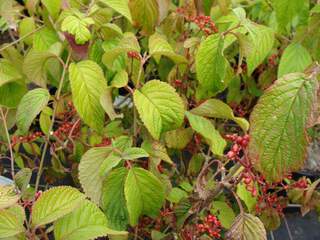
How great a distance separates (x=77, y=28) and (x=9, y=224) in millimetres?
380

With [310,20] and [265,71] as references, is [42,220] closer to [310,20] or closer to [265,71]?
[310,20]

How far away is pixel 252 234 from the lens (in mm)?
743

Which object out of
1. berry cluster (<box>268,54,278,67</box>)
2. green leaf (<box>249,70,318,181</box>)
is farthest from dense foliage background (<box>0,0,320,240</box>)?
berry cluster (<box>268,54,278,67</box>)

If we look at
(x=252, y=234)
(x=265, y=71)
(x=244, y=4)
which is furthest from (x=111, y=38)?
(x=244, y=4)

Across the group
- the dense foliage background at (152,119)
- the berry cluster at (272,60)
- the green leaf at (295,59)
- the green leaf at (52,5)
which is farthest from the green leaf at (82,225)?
the berry cluster at (272,60)

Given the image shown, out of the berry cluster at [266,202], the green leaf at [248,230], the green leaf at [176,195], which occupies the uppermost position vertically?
the green leaf at [248,230]

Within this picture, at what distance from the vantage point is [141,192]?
842mm

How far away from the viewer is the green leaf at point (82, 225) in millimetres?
655

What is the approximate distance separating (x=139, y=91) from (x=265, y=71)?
0.64 m

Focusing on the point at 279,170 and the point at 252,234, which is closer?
the point at 279,170

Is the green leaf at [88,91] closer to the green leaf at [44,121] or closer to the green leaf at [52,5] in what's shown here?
the green leaf at [52,5]

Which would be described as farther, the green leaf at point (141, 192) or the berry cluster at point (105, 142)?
the berry cluster at point (105, 142)

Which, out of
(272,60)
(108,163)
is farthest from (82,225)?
(272,60)

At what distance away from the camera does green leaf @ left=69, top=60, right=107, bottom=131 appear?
0.89 meters
